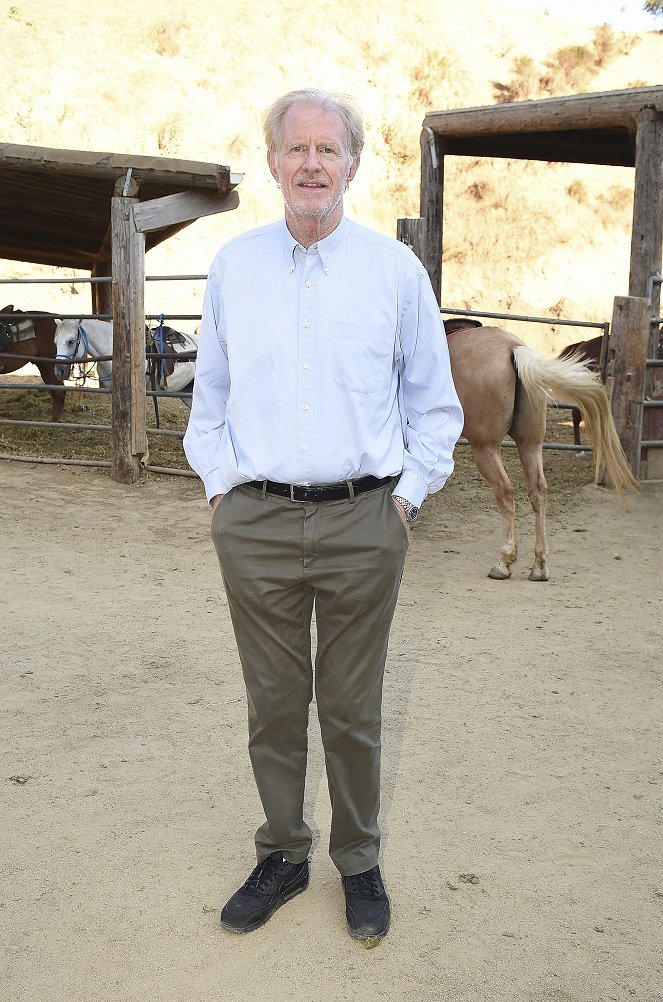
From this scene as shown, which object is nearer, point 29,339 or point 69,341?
point 69,341

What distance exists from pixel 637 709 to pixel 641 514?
326 cm

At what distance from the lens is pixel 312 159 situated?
1.81 metres

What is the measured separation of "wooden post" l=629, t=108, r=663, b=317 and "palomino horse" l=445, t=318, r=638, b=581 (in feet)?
7.08

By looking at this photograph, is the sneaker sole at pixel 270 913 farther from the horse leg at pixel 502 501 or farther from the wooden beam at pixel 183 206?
the wooden beam at pixel 183 206

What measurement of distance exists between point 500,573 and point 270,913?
3303 mm

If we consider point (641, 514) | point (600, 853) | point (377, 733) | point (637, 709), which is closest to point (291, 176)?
point (377, 733)

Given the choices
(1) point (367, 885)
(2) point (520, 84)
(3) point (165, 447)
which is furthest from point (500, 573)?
(2) point (520, 84)

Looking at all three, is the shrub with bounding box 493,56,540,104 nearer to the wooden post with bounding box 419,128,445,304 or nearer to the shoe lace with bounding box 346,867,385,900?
the wooden post with bounding box 419,128,445,304

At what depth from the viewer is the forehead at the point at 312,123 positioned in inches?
71.2

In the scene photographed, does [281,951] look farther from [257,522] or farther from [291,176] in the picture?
[291,176]

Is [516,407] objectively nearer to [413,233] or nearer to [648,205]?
[413,233]

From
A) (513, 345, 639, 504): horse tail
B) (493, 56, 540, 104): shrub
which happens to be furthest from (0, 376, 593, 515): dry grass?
(493, 56, 540, 104): shrub

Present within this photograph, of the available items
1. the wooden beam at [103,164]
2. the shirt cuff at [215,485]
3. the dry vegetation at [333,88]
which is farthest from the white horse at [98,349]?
the dry vegetation at [333,88]

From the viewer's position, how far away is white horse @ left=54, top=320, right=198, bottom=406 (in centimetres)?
915
